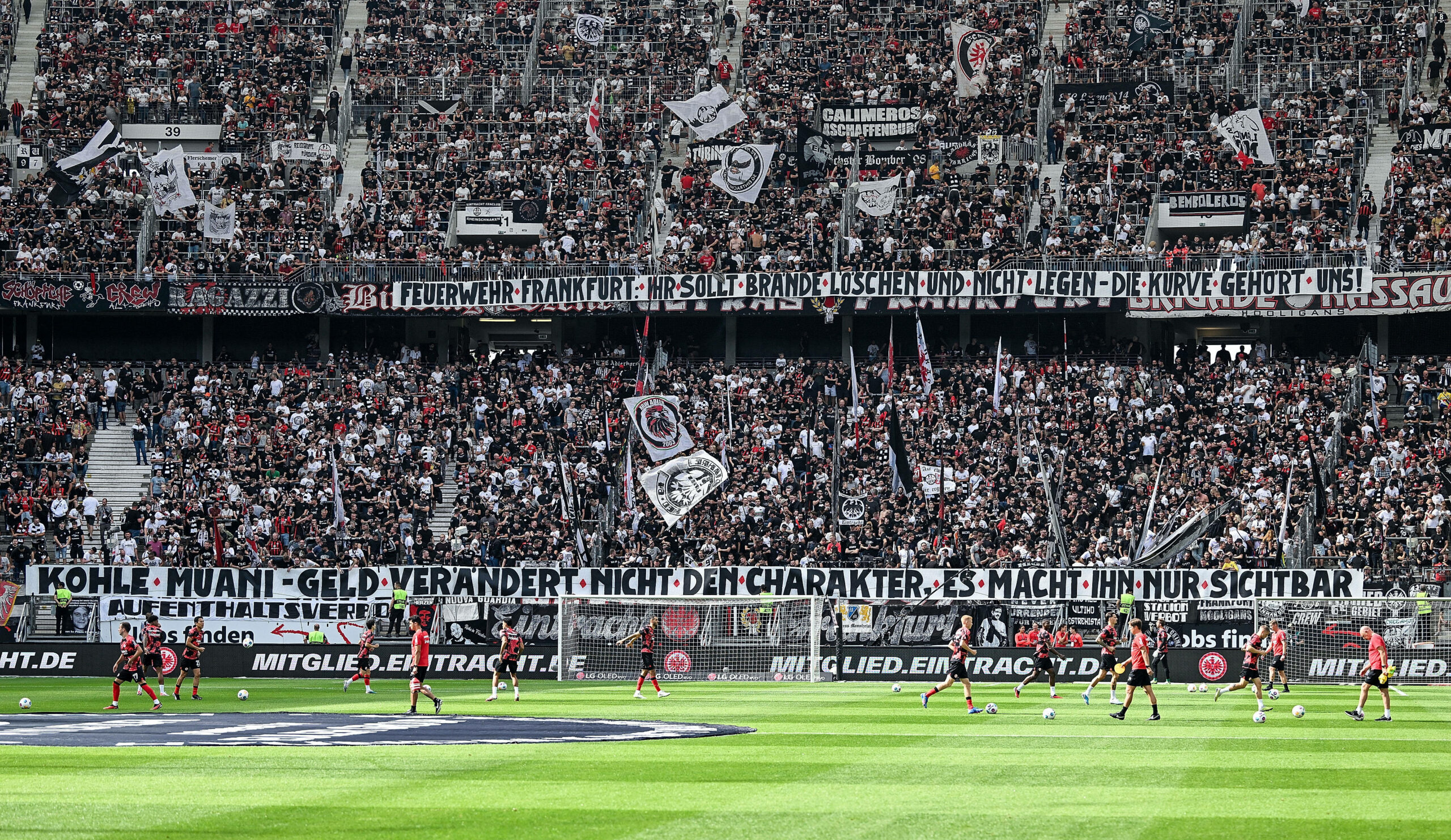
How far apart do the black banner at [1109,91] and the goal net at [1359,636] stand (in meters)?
24.3

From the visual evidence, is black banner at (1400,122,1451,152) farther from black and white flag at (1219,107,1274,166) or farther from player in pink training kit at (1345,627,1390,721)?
player in pink training kit at (1345,627,1390,721)

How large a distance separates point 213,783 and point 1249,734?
1496 centimetres

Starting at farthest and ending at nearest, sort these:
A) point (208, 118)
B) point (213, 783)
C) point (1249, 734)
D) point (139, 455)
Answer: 1. point (208, 118)
2. point (139, 455)
3. point (1249, 734)
4. point (213, 783)

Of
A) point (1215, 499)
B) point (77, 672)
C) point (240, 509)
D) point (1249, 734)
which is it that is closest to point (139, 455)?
point (240, 509)

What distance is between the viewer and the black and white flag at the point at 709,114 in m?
61.1

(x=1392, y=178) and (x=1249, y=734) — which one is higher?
(x=1392, y=178)

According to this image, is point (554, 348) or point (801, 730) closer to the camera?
point (801, 730)

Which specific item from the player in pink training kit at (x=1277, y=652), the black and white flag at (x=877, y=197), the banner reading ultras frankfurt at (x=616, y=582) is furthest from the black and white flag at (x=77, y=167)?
the player in pink training kit at (x=1277, y=652)

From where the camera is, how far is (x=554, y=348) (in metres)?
60.7

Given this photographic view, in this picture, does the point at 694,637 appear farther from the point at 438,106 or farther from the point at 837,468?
the point at 438,106


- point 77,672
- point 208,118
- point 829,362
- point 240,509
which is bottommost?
point 77,672

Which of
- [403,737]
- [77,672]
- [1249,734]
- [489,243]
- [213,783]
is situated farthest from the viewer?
[489,243]

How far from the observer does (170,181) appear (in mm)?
59031

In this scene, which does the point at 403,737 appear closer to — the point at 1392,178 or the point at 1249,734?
the point at 1249,734
